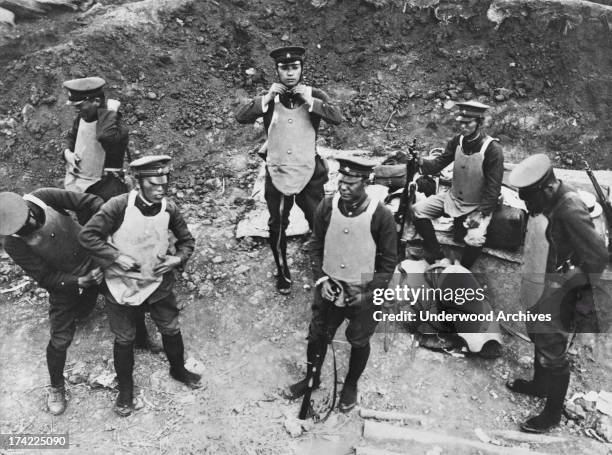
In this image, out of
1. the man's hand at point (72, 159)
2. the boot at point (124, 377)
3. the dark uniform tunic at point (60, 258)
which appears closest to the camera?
the dark uniform tunic at point (60, 258)

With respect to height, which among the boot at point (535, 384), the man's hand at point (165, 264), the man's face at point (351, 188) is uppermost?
the man's face at point (351, 188)

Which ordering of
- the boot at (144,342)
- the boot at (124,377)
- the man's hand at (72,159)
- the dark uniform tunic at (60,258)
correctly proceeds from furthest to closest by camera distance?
1. the man's hand at (72,159)
2. the boot at (144,342)
3. the boot at (124,377)
4. the dark uniform tunic at (60,258)

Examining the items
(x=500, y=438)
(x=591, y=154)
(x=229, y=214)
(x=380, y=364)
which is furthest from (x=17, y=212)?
(x=591, y=154)

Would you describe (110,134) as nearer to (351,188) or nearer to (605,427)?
(351,188)

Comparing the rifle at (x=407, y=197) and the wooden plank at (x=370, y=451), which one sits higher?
the rifle at (x=407, y=197)

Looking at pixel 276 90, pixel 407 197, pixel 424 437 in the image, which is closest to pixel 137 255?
pixel 276 90

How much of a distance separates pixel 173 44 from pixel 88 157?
3.50 metres

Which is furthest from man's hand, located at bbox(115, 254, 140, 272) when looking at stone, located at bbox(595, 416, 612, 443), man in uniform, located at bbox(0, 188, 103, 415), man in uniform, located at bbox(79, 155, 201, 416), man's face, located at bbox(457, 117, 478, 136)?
stone, located at bbox(595, 416, 612, 443)

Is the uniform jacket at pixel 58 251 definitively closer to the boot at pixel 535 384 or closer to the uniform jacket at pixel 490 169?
the uniform jacket at pixel 490 169

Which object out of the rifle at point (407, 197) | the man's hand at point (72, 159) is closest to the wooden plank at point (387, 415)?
the rifle at point (407, 197)

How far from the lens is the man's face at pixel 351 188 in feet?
10.6

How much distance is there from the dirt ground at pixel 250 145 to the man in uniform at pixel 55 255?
474 mm

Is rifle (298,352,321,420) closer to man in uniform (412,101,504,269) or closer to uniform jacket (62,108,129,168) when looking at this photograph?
man in uniform (412,101,504,269)

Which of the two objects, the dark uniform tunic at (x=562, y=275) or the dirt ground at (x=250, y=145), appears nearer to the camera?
the dark uniform tunic at (x=562, y=275)
